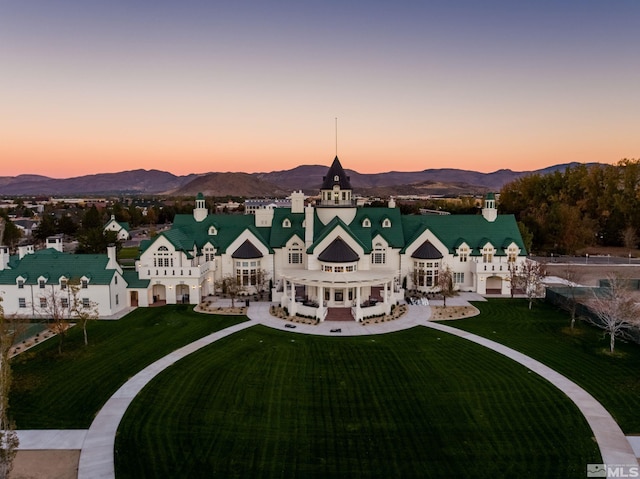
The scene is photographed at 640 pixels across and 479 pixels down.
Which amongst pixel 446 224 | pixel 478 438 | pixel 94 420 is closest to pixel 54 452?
pixel 94 420

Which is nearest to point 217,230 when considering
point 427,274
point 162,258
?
point 162,258

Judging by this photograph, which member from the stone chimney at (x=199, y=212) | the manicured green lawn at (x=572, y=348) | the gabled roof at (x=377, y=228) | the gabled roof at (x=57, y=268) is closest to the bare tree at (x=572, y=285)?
the manicured green lawn at (x=572, y=348)

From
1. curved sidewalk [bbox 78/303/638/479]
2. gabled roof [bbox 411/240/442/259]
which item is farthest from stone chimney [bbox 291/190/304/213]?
curved sidewalk [bbox 78/303/638/479]

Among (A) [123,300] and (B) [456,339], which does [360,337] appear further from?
(A) [123,300]

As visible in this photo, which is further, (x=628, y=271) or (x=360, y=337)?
(x=628, y=271)

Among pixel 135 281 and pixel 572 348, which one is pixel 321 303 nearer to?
pixel 135 281

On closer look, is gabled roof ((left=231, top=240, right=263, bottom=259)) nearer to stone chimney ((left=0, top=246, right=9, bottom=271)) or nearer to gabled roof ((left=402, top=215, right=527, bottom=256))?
gabled roof ((left=402, top=215, right=527, bottom=256))
